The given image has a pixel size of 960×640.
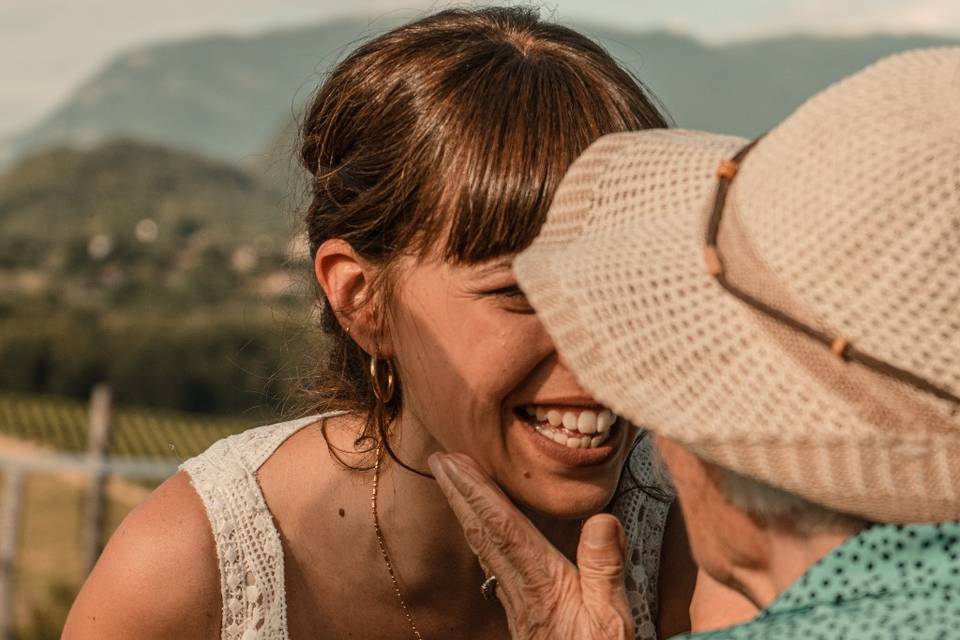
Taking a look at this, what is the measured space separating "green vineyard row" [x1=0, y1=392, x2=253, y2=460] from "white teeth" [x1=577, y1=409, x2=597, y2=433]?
3225 centimetres

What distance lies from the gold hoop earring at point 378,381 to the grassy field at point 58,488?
561 millimetres

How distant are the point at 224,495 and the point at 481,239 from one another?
1.05 m

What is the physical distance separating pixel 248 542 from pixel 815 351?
204 centimetres

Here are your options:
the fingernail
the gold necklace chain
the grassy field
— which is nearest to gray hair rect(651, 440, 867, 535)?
the fingernail

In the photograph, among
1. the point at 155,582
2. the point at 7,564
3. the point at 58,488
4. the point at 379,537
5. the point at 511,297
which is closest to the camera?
the point at 511,297

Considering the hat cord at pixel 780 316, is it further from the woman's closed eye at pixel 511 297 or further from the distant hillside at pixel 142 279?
the distant hillside at pixel 142 279

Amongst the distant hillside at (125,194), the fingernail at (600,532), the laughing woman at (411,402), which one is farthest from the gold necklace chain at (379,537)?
the distant hillside at (125,194)

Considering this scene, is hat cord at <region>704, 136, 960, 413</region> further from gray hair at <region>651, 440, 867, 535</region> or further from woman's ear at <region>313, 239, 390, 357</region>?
woman's ear at <region>313, 239, 390, 357</region>

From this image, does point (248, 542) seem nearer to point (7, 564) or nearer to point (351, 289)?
point (351, 289)

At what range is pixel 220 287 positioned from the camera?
83688 millimetres

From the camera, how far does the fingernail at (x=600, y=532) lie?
7.61 feet

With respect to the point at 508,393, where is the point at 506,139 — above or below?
above

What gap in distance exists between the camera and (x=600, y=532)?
91.2 inches

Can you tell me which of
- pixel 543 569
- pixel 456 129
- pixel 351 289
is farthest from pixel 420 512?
pixel 456 129
